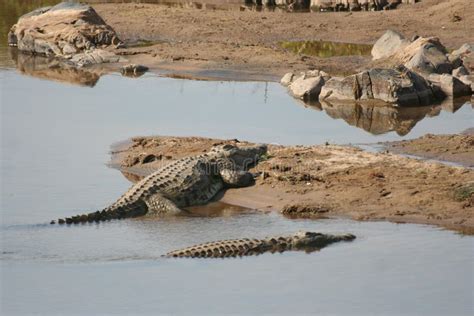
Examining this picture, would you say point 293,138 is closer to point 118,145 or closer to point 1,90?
point 118,145

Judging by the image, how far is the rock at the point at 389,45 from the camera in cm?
2484

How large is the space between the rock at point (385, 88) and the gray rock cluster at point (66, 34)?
8.35 metres

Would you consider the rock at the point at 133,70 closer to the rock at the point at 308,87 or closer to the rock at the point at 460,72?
the rock at the point at 308,87

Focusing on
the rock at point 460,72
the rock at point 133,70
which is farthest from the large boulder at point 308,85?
the rock at point 133,70

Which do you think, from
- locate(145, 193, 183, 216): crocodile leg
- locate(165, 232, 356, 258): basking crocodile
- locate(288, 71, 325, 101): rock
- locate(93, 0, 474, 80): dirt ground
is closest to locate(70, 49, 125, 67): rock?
locate(93, 0, 474, 80): dirt ground

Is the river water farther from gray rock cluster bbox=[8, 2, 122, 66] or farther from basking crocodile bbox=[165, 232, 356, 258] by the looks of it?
gray rock cluster bbox=[8, 2, 122, 66]

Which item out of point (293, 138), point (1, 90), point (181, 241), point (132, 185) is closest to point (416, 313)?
point (181, 241)

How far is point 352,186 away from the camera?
14.6m

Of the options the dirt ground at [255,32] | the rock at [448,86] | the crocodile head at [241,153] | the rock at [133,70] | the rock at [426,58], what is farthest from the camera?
the rock at [133,70]

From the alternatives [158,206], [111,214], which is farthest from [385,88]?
[111,214]

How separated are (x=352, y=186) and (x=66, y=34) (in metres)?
16.0

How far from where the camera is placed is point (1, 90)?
23859 millimetres

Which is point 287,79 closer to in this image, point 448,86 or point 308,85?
point 308,85

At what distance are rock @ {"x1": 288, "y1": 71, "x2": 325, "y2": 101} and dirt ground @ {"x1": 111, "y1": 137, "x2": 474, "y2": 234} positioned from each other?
527 cm
